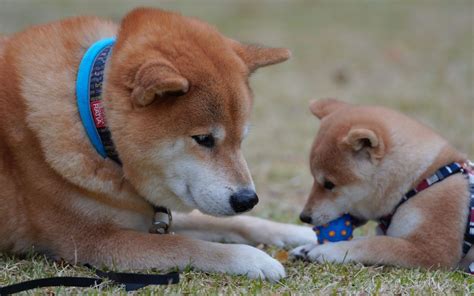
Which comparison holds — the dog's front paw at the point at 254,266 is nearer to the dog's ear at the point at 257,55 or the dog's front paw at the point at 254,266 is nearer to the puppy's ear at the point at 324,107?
the dog's ear at the point at 257,55

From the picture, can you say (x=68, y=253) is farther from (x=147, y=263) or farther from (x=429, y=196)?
(x=429, y=196)

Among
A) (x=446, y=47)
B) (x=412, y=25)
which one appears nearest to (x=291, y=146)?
(x=446, y=47)

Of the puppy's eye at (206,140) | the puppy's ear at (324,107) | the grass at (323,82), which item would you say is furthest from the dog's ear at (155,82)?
the puppy's ear at (324,107)

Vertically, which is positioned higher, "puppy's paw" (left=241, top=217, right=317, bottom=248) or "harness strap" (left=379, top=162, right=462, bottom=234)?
"harness strap" (left=379, top=162, right=462, bottom=234)

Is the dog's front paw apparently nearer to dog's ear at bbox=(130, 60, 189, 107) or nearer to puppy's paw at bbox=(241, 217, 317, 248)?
puppy's paw at bbox=(241, 217, 317, 248)

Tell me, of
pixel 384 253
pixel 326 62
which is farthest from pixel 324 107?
pixel 326 62

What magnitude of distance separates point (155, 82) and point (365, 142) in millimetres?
1471

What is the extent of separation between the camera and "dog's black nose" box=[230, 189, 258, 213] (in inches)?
132

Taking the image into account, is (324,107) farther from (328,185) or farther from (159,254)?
(159,254)

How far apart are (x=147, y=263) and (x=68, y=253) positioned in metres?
0.41

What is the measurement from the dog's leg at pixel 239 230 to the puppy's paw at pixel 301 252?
0.32 meters

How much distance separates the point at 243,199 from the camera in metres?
3.36

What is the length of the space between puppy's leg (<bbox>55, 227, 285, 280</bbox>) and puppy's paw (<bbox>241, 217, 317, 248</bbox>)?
74cm

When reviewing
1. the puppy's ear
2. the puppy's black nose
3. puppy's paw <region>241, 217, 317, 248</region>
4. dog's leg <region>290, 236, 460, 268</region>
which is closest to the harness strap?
dog's leg <region>290, 236, 460, 268</region>
